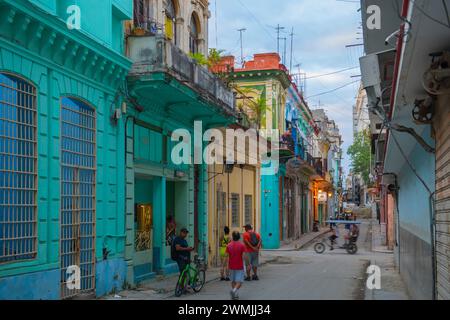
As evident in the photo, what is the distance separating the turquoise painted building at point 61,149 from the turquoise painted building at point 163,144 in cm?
54

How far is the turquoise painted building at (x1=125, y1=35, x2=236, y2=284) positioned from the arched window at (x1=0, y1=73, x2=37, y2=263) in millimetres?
3986

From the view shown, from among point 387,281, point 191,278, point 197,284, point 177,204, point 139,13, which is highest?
point 139,13

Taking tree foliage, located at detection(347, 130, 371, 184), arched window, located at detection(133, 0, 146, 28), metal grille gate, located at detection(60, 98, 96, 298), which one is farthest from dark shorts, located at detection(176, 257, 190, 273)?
tree foliage, located at detection(347, 130, 371, 184)

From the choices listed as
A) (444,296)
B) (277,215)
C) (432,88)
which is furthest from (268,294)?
(277,215)

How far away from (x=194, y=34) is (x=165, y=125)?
5.01 m

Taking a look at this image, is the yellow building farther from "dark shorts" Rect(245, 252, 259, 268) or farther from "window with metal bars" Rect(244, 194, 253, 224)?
"dark shorts" Rect(245, 252, 259, 268)

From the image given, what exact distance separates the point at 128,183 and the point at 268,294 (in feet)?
14.4

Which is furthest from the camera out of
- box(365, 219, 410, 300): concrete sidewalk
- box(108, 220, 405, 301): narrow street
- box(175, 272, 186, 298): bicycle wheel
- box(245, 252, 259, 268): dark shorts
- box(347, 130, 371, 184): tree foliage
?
box(347, 130, 371, 184): tree foliage

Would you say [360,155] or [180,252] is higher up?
[360,155]

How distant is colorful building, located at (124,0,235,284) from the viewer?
14.7 m

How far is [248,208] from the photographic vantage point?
2811 centimetres

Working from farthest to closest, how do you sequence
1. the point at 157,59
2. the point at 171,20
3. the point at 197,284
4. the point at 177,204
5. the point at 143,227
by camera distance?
the point at 177,204 < the point at 171,20 < the point at 143,227 < the point at 197,284 < the point at 157,59

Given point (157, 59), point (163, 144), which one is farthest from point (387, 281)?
point (157, 59)

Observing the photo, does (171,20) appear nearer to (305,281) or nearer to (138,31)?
(138,31)
